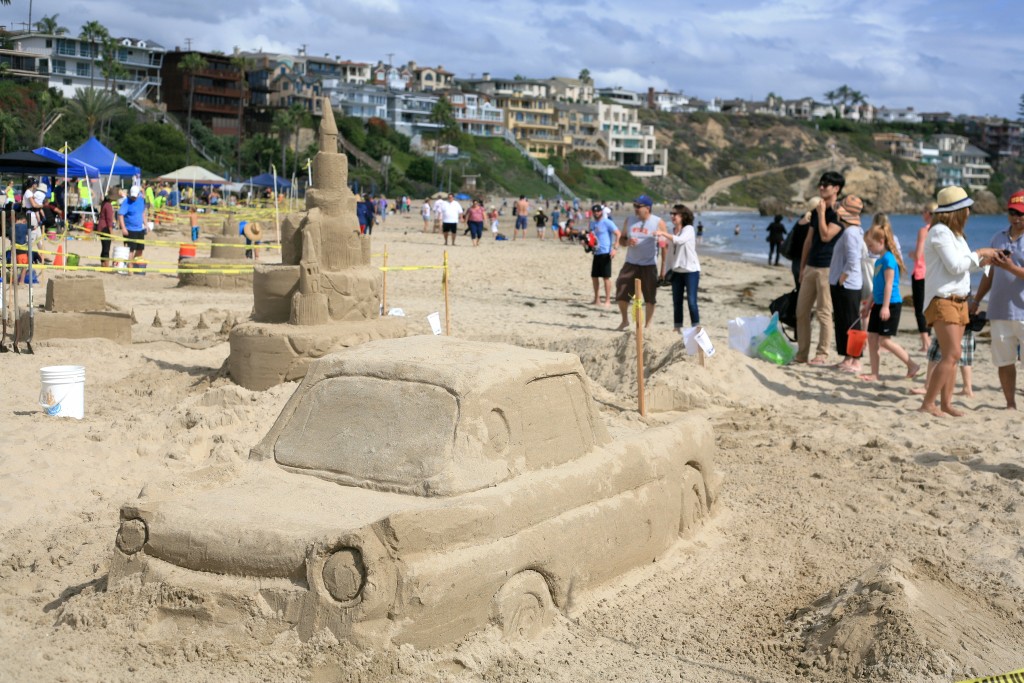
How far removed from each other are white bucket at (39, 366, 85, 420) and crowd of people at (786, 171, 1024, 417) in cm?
711

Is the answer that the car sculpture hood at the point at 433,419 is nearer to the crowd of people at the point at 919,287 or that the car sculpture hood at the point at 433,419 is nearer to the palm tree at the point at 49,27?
the crowd of people at the point at 919,287

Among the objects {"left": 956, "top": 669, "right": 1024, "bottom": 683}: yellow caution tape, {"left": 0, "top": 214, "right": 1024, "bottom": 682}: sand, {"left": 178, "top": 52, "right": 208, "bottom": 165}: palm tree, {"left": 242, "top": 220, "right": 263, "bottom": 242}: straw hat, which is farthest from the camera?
{"left": 178, "top": 52, "right": 208, "bottom": 165}: palm tree

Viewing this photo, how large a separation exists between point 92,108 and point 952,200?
195 feet

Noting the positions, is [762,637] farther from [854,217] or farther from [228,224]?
[228,224]

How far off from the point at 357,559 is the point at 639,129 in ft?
484

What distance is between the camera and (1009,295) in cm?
894

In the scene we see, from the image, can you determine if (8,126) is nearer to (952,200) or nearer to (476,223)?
(476,223)

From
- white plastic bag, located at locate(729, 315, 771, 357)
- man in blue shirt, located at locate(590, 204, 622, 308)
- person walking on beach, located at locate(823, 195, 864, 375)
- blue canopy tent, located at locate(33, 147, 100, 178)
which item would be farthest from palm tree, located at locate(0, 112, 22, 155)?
person walking on beach, located at locate(823, 195, 864, 375)

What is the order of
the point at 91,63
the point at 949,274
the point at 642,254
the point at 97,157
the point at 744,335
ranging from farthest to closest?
the point at 91,63 < the point at 97,157 < the point at 642,254 < the point at 744,335 < the point at 949,274

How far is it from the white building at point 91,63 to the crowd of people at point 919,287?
3069 inches

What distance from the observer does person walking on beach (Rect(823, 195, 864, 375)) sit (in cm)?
1103

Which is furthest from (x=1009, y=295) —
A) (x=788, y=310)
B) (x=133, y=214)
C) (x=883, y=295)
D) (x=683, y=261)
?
(x=133, y=214)

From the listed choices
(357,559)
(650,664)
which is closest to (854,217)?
(650,664)

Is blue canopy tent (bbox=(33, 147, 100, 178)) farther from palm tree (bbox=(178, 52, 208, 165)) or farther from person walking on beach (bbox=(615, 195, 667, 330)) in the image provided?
palm tree (bbox=(178, 52, 208, 165))
